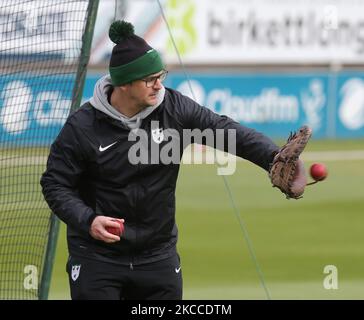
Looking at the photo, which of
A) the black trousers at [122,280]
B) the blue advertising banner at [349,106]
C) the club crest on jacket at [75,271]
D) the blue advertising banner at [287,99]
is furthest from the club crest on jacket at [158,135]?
the blue advertising banner at [349,106]

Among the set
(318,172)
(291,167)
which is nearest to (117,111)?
(291,167)

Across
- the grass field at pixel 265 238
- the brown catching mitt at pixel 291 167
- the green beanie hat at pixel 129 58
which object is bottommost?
the brown catching mitt at pixel 291 167

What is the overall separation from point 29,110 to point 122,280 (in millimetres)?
5078

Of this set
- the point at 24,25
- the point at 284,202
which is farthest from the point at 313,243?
the point at 24,25

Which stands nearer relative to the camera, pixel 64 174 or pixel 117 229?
pixel 117 229

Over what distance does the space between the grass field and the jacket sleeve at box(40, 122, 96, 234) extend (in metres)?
4.80

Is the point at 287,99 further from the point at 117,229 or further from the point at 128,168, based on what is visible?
the point at 117,229

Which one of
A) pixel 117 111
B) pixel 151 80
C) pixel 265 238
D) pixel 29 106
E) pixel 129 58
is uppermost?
pixel 29 106

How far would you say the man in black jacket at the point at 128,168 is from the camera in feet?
23.5

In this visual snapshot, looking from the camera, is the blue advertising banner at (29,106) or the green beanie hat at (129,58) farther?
the blue advertising banner at (29,106)

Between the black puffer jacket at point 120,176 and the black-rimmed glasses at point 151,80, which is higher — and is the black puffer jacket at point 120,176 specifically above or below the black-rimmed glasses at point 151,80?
below

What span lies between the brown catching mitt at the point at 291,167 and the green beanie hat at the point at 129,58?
1016 millimetres

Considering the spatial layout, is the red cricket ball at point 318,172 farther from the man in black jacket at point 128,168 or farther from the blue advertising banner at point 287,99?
the blue advertising banner at point 287,99

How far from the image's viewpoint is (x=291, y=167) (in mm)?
6996
